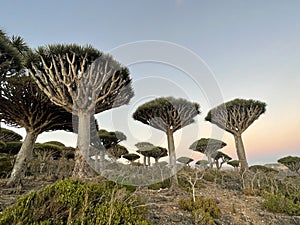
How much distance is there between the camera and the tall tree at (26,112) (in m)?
10.0

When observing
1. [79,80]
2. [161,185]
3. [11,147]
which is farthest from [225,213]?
[11,147]

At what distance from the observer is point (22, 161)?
10.5 meters

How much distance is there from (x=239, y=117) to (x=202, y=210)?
9100 millimetres

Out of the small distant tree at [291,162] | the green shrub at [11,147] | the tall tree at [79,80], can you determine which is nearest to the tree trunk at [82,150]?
the tall tree at [79,80]

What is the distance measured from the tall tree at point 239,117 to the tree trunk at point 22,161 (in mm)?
10781

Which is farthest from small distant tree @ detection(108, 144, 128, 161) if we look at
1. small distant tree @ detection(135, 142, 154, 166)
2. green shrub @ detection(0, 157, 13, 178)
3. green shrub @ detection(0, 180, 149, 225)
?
green shrub @ detection(0, 180, 149, 225)

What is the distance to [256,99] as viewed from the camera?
14.3 metres

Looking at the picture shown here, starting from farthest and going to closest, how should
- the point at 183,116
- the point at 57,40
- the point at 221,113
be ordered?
the point at 221,113
the point at 183,116
the point at 57,40

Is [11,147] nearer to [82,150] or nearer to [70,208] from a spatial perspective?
[82,150]

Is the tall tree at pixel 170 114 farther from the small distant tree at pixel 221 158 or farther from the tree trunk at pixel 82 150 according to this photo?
the small distant tree at pixel 221 158

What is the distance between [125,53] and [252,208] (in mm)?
7632

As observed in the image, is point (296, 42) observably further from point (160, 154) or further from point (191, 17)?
point (160, 154)

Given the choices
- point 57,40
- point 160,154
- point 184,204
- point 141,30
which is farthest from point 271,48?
point 160,154

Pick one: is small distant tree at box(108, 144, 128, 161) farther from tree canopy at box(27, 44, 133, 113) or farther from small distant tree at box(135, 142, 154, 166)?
tree canopy at box(27, 44, 133, 113)
